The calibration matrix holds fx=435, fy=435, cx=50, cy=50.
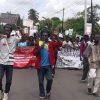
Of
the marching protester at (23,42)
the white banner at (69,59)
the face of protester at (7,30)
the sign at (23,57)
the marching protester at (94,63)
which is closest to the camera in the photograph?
the face of protester at (7,30)

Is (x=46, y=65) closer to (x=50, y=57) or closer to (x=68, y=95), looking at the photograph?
(x=50, y=57)

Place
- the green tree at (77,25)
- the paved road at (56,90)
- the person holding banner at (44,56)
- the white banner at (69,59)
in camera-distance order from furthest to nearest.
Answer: the green tree at (77,25)
the white banner at (69,59)
the paved road at (56,90)
the person holding banner at (44,56)

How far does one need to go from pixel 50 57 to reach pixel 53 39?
64 centimetres

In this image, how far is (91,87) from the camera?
11703 millimetres

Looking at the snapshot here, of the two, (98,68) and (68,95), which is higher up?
(98,68)

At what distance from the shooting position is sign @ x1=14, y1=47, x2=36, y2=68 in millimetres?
20906

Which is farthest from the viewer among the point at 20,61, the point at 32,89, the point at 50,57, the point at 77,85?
the point at 20,61

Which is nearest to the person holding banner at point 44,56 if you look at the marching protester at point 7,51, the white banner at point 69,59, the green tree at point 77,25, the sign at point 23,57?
the marching protester at point 7,51

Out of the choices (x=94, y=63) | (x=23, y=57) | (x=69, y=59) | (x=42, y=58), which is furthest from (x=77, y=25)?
(x=42, y=58)

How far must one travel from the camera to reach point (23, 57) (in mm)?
21391

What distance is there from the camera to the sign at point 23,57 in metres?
20.9

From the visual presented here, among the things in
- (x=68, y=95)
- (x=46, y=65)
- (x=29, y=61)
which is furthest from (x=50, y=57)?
(x=29, y=61)

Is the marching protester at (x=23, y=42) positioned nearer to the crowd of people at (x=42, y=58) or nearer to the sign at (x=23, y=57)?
the sign at (x=23, y=57)

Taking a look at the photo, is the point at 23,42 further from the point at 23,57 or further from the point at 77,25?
the point at 77,25
